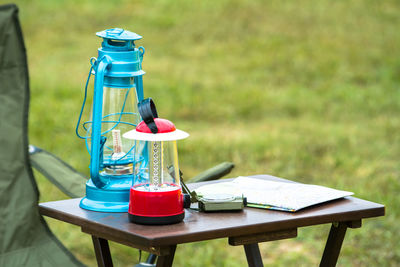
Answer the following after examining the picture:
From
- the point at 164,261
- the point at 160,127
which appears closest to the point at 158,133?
the point at 160,127

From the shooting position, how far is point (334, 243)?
1864 mm

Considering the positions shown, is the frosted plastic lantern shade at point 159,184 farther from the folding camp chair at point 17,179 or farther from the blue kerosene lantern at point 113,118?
the folding camp chair at point 17,179

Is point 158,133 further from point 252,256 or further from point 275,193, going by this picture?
point 252,256

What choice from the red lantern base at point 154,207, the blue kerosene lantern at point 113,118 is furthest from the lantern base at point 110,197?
the red lantern base at point 154,207

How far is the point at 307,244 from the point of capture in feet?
10.8

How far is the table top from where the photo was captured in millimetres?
1508

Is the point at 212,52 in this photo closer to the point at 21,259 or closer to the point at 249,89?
the point at 249,89

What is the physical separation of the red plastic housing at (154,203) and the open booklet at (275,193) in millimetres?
198

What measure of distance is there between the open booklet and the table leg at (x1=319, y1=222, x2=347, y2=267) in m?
0.09

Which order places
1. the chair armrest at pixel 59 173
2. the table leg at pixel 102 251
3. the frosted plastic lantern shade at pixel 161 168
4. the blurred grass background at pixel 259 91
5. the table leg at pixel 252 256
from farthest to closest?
the blurred grass background at pixel 259 91 < the chair armrest at pixel 59 173 < the table leg at pixel 252 256 < the table leg at pixel 102 251 < the frosted plastic lantern shade at pixel 161 168

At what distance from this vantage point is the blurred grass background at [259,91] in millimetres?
3408

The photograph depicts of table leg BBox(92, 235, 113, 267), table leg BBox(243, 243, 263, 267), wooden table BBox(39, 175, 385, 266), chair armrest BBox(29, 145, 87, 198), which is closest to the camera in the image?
wooden table BBox(39, 175, 385, 266)

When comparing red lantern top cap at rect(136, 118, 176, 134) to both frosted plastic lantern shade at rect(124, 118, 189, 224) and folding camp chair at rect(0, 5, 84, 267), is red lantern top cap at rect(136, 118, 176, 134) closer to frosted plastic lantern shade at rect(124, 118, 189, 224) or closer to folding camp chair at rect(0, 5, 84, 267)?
frosted plastic lantern shade at rect(124, 118, 189, 224)

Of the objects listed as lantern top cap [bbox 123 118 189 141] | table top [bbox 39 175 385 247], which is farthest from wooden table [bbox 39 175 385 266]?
lantern top cap [bbox 123 118 189 141]
